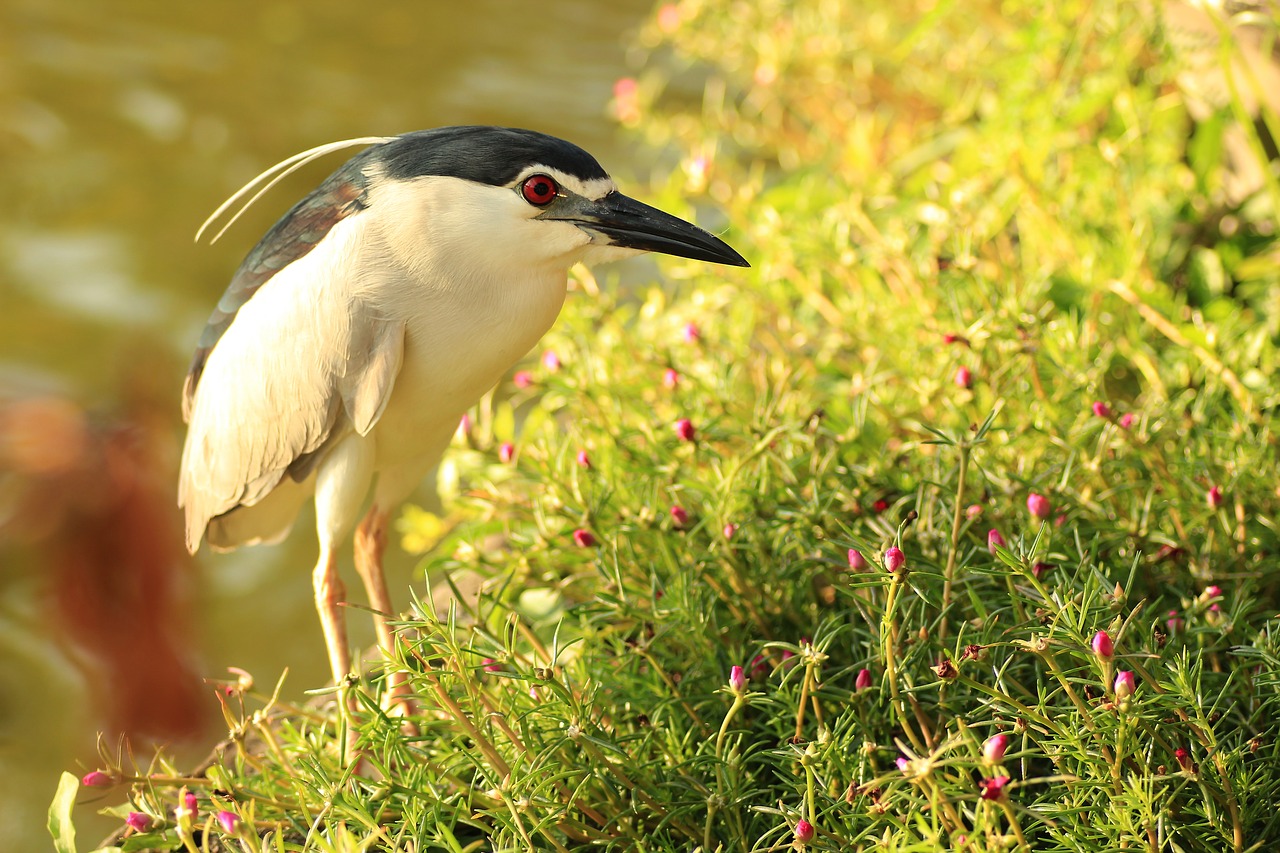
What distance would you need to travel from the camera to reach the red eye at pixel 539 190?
162cm

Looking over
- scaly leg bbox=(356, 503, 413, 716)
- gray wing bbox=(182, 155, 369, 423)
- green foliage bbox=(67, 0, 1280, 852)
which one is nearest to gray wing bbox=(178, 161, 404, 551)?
gray wing bbox=(182, 155, 369, 423)

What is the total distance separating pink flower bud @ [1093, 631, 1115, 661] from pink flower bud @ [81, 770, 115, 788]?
110 cm

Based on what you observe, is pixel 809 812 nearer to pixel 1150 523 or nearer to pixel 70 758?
pixel 1150 523

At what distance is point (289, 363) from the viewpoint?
5.73ft

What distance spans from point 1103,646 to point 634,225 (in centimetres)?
88

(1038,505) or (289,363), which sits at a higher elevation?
(289,363)

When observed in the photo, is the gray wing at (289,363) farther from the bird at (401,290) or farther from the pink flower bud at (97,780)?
the pink flower bud at (97,780)

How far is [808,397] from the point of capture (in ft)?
7.77

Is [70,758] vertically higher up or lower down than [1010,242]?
lower down

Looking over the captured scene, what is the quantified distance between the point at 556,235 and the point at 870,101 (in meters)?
2.98

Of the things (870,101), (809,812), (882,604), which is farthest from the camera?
(870,101)

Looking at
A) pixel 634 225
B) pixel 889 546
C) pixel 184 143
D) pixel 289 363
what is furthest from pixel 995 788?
pixel 184 143

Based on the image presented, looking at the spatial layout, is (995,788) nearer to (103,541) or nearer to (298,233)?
(103,541)

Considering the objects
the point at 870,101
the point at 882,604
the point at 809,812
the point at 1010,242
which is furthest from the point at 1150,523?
the point at 870,101
